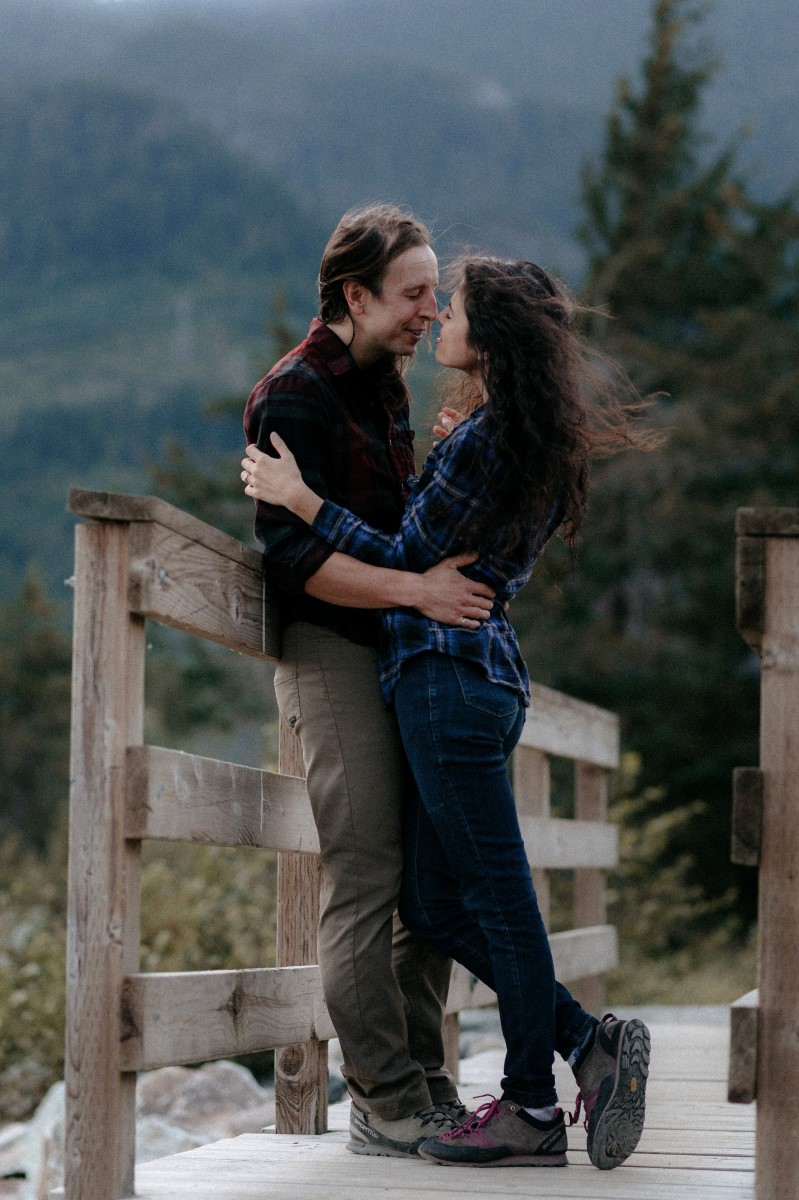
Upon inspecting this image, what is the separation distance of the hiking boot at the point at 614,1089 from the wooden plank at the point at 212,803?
0.67 meters

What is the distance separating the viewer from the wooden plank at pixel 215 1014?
7.20ft

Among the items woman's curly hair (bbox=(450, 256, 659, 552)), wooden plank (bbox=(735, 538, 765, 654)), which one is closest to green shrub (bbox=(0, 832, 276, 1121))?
woman's curly hair (bbox=(450, 256, 659, 552))

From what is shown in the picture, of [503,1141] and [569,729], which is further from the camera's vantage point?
[569,729]

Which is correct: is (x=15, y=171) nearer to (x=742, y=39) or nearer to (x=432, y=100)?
(x=432, y=100)

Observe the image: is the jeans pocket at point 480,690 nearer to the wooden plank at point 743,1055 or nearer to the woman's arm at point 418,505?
the woman's arm at point 418,505

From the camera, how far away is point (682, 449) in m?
16.4

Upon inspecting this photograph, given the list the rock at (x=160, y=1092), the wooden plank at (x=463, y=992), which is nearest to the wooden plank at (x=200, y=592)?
the wooden plank at (x=463, y=992)

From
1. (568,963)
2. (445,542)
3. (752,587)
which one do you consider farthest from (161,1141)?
(752,587)

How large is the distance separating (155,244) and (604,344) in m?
88.7

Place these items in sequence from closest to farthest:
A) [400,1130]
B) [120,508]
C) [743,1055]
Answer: [743,1055], [120,508], [400,1130]

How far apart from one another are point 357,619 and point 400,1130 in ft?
2.95

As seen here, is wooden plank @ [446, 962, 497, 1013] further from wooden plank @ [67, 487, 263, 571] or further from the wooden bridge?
wooden plank @ [67, 487, 263, 571]

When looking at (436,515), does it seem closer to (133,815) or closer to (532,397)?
(532,397)

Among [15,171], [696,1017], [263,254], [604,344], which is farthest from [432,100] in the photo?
[696,1017]
